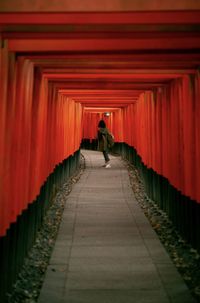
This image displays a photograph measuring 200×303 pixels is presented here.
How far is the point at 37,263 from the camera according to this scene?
5660 millimetres

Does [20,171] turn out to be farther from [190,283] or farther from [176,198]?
[176,198]

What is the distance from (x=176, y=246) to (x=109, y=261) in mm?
1422

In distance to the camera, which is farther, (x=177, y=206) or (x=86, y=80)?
(x=86, y=80)

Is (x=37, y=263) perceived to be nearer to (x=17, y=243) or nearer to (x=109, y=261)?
(x=17, y=243)

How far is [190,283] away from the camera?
191 inches

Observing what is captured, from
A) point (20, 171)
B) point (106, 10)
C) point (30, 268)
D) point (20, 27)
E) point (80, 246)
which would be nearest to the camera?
point (106, 10)

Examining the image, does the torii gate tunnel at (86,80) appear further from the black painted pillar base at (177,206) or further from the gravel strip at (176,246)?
the gravel strip at (176,246)

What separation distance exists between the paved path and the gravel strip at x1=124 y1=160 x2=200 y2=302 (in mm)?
141

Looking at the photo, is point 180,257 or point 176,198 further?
point 176,198

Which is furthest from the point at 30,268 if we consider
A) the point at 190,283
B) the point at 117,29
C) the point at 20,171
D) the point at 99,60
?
the point at 117,29

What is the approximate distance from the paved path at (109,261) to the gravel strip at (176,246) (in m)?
0.14

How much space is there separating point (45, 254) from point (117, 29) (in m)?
3.74

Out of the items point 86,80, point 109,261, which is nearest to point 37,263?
point 109,261

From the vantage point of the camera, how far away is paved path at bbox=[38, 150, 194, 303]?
446 centimetres
